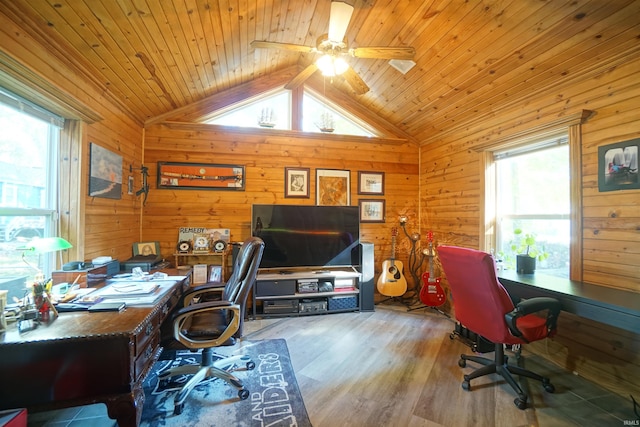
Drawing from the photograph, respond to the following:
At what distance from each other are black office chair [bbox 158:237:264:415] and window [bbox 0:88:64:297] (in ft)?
2.93

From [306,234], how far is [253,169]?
3.62 feet

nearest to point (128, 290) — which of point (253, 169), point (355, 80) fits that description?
point (253, 169)

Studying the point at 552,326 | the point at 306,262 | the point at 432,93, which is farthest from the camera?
the point at 306,262

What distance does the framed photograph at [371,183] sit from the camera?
390cm

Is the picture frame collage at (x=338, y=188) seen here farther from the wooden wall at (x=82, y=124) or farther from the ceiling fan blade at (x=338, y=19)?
the ceiling fan blade at (x=338, y=19)

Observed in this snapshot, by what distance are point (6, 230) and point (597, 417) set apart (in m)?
3.84

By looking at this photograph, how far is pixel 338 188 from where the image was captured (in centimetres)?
383

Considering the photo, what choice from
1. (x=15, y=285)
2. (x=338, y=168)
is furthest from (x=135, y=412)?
(x=338, y=168)

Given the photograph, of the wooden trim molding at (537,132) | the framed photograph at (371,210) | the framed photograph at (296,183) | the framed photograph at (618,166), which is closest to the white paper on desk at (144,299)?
the framed photograph at (296,183)

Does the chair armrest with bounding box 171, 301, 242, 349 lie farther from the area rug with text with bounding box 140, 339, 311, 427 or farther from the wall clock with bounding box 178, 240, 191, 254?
the wall clock with bounding box 178, 240, 191, 254

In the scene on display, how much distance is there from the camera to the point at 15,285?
5.86 ft

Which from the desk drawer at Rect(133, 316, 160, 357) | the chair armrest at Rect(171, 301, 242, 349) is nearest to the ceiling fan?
the chair armrest at Rect(171, 301, 242, 349)

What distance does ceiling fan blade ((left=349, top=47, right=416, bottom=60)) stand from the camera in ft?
6.73

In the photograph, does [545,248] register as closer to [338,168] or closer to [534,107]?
[534,107]
